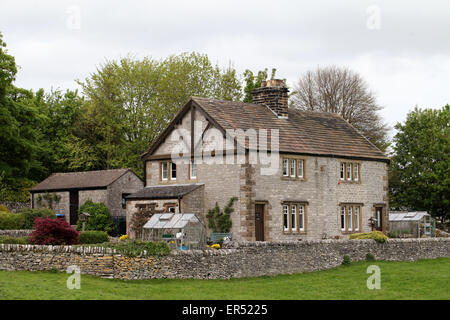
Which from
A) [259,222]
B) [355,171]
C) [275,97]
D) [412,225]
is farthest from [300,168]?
[412,225]

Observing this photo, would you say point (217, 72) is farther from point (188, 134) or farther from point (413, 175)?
point (188, 134)

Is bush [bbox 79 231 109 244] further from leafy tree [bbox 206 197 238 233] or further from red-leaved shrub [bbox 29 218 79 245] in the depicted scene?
leafy tree [bbox 206 197 238 233]

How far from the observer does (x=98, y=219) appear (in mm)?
48656

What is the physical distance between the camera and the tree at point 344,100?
6712cm

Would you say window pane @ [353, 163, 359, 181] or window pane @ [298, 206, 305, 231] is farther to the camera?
window pane @ [353, 163, 359, 181]

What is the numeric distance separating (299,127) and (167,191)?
9057 mm

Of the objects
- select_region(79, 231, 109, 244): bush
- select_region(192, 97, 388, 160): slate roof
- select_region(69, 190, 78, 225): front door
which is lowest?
select_region(79, 231, 109, 244): bush

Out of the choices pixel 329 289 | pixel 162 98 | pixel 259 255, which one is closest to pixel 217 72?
pixel 162 98

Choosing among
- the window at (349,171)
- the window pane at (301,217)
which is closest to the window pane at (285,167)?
the window pane at (301,217)

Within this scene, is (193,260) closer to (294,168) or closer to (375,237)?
(375,237)

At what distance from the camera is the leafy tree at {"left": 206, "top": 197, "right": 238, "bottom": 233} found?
3884 cm

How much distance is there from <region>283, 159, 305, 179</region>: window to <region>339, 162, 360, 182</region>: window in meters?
3.22

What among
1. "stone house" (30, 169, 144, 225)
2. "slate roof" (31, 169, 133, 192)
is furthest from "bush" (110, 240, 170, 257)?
"slate roof" (31, 169, 133, 192)

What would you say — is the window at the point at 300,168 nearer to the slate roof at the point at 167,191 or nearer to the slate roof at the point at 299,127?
the slate roof at the point at 299,127
